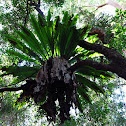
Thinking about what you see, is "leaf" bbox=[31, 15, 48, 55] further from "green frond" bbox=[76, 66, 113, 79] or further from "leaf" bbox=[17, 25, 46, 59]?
"green frond" bbox=[76, 66, 113, 79]

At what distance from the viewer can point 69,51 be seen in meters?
3.71

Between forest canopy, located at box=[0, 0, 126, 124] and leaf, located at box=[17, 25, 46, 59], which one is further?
leaf, located at box=[17, 25, 46, 59]

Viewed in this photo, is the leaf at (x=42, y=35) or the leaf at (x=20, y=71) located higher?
the leaf at (x=42, y=35)

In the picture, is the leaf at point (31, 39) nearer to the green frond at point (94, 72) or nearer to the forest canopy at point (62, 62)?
the forest canopy at point (62, 62)

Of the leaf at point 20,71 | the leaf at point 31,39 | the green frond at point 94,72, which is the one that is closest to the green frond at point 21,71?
the leaf at point 20,71

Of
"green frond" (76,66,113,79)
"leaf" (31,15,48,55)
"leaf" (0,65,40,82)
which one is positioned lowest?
"green frond" (76,66,113,79)

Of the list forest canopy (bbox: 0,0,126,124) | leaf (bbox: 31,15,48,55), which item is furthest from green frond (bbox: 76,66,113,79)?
leaf (bbox: 31,15,48,55)

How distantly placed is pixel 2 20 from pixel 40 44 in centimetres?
291

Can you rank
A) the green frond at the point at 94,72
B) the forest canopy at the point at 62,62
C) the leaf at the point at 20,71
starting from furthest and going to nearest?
the leaf at the point at 20,71 < the green frond at the point at 94,72 < the forest canopy at the point at 62,62

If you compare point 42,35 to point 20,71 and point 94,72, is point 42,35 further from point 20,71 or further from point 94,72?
point 94,72

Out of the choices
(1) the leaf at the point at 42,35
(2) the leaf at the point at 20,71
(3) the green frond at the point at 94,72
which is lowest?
(3) the green frond at the point at 94,72

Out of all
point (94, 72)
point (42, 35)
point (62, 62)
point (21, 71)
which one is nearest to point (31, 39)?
point (42, 35)

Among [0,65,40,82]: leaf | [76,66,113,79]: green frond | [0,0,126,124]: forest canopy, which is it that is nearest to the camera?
[0,0,126,124]: forest canopy

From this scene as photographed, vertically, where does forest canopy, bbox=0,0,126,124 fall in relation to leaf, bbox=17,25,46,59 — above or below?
below
